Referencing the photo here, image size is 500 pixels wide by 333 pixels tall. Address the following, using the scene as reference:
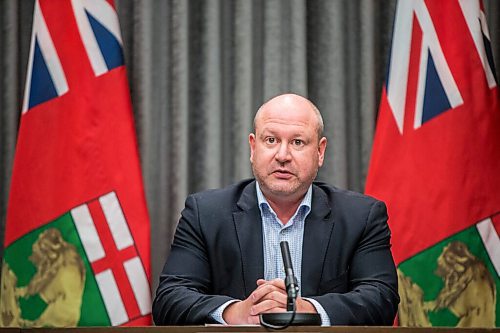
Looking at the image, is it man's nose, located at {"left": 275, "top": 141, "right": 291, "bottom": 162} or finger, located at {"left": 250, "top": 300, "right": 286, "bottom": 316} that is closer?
finger, located at {"left": 250, "top": 300, "right": 286, "bottom": 316}

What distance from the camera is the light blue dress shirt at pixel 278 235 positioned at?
2.89 m

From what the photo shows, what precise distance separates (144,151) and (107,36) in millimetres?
689

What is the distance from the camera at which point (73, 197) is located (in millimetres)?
3713

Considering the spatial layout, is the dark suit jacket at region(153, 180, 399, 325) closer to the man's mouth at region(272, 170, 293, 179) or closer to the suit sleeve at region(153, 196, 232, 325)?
the suit sleeve at region(153, 196, 232, 325)

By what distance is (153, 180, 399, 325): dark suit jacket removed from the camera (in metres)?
2.80

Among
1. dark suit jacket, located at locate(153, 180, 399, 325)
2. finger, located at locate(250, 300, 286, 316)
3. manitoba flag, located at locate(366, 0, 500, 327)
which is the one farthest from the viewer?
manitoba flag, located at locate(366, 0, 500, 327)

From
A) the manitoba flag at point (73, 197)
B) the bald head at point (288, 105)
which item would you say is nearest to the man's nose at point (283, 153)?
the bald head at point (288, 105)

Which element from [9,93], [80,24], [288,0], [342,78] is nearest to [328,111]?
[342,78]

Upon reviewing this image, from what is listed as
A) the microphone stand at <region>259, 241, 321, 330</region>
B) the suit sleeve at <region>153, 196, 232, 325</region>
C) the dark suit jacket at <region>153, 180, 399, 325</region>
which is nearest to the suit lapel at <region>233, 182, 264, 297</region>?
the dark suit jacket at <region>153, 180, 399, 325</region>

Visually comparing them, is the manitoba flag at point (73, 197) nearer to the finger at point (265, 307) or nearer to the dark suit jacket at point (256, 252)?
the dark suit jacket at point (256, 252)

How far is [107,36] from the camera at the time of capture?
3.80 meters

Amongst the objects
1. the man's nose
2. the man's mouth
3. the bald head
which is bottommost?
the man's mouth

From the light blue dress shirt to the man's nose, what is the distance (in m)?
0.18

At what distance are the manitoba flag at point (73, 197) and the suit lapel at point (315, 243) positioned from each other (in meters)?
1.08
